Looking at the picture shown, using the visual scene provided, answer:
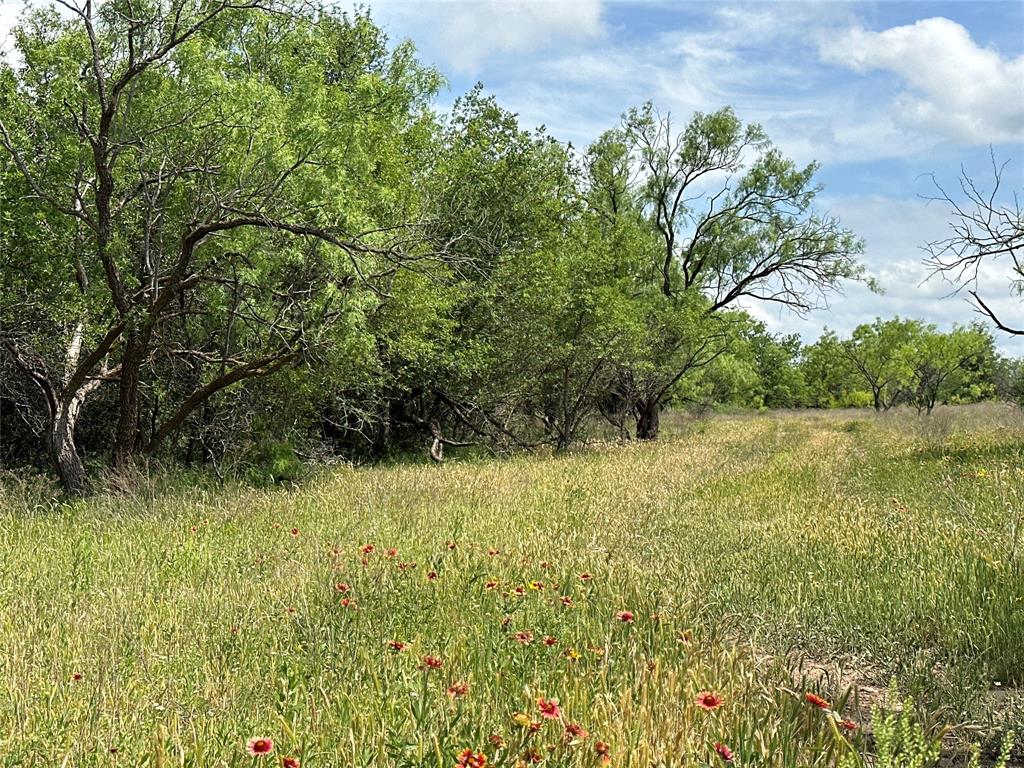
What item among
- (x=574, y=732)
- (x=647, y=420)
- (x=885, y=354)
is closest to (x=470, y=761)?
(x=574, y=732)

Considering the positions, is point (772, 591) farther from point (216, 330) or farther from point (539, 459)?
point (539, 459)

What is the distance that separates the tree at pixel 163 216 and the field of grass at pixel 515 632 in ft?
10.5

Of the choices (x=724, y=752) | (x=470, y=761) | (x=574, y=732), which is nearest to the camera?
(x=470, y=761)

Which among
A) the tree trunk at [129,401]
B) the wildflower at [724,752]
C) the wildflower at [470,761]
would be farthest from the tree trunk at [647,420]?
the wildflower at [470,761]

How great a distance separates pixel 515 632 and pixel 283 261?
8.42m

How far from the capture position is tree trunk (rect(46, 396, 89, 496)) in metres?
10.8

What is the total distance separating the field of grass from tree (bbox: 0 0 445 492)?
10.5 ft

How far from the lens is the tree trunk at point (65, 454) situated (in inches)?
425

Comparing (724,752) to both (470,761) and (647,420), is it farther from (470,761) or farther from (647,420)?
(647,420)

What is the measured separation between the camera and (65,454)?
10852mm

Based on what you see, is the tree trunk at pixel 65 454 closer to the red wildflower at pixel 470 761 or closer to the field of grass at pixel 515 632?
the field of grass at pixel 515 632

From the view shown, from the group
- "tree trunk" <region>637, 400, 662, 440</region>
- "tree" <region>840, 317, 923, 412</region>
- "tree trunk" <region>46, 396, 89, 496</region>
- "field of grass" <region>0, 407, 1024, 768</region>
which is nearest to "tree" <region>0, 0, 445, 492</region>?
"tree trunk" <region>46, 396, 89, 496</region>

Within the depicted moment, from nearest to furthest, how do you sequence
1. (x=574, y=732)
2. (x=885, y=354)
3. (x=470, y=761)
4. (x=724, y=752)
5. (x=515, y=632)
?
(x=470, y=761) < (x=724, y=752) < (x=574, y=732) < (x=515, y=632) < (x=885, y=354)

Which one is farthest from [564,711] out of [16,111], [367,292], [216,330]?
[16,111]
